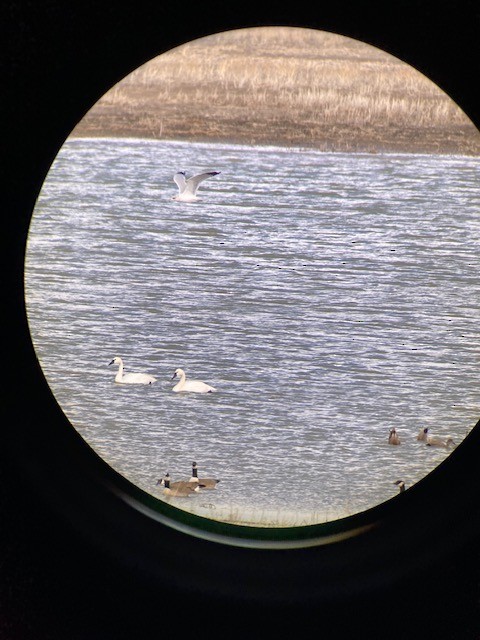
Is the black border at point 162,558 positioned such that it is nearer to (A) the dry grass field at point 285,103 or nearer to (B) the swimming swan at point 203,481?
(A) the dry grass field at point 285,103

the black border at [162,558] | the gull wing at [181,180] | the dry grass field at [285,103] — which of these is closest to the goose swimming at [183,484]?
the gull wing at [181,180]

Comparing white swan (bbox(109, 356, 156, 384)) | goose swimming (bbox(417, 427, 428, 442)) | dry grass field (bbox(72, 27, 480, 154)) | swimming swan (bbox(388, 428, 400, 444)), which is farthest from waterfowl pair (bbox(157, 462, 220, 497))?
dry grass field (bbox(72, 27, 480, 154))

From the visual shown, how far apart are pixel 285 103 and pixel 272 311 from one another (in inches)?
54.2

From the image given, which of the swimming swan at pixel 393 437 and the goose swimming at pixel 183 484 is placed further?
the swimming swan at pixel 393 437

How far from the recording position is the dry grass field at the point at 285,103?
166 inches

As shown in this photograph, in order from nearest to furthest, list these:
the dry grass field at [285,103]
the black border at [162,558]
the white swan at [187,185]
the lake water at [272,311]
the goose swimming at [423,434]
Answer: the black border at [162,558] → the dry grass field at [285,103] → the white swan at [187,185] → the lake water at [272,311] → the goose swimming at [423,434]

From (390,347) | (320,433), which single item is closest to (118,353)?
(320,433)

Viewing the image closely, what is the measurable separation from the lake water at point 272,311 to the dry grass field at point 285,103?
0.23 meters

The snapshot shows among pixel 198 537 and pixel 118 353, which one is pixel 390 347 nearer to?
pixel 118 353

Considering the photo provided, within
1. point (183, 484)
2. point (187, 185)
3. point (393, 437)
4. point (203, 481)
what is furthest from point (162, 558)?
point (393, 437)

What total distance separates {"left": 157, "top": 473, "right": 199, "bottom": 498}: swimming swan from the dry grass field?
2.08 meters

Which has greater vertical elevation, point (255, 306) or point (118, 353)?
point (255, 306)

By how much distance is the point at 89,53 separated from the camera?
68 centimetres

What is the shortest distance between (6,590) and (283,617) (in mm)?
301
